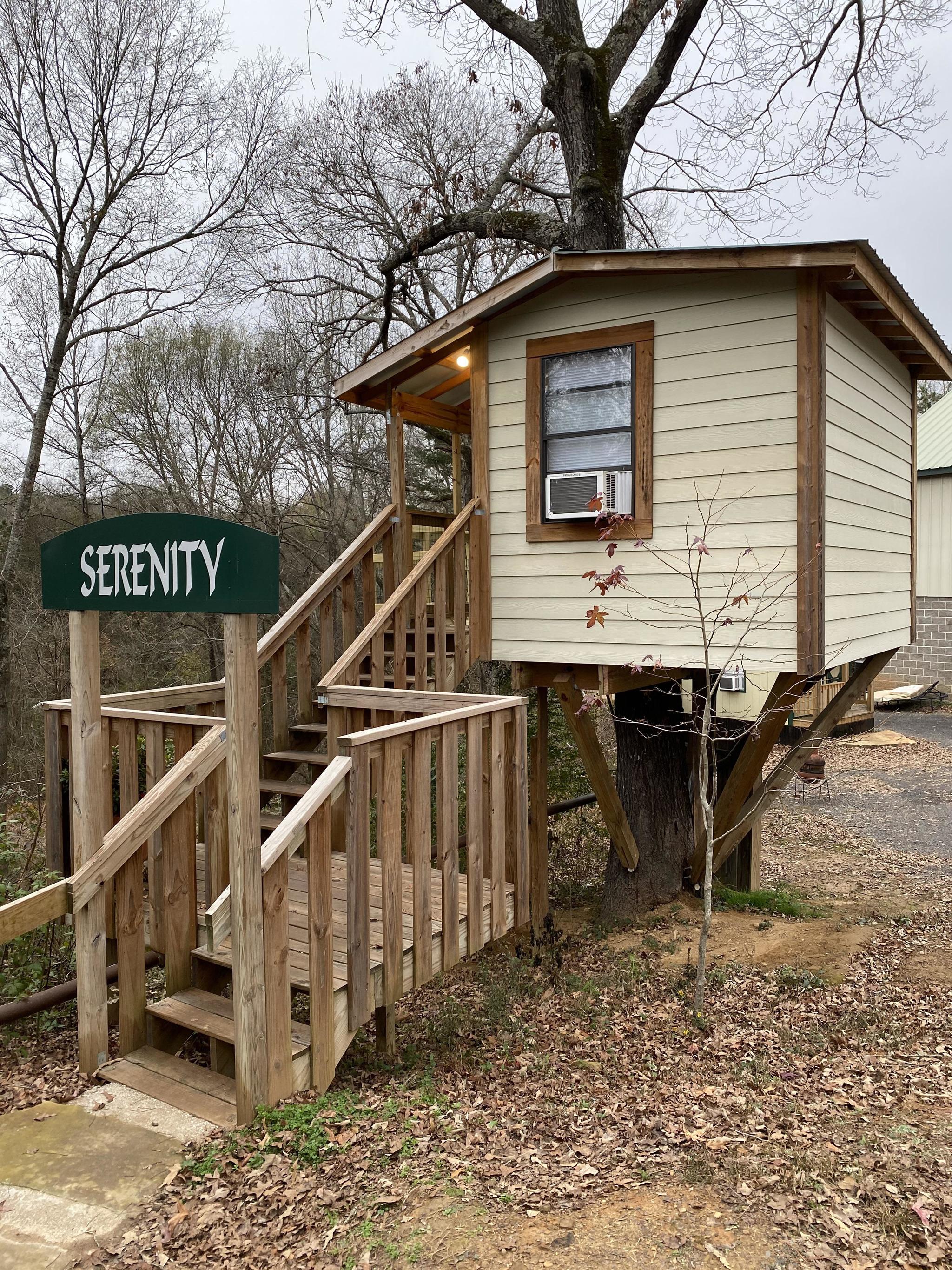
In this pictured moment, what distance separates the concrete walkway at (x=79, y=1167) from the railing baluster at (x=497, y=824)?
195 cm

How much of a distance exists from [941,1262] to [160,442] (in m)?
16.4

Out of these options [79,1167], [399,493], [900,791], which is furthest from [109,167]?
[900,791]

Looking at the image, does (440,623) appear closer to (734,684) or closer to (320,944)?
(320,944)

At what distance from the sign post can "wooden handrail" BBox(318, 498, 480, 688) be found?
1709mm

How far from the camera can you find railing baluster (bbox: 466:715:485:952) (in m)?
4.64

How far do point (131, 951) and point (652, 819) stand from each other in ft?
16.5

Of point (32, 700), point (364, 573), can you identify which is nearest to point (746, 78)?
point (364, 573)

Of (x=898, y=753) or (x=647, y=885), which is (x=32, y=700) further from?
(x=898, y=753)

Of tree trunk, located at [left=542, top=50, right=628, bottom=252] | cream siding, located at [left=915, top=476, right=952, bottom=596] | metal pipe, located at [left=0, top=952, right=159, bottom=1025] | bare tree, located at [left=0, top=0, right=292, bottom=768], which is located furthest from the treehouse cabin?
cream siding, located at [left=915, top=476, right=952, bottom=596]

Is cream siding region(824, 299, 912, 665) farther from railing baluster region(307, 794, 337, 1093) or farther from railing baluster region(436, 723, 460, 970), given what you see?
railing baluster region(307, 794, 337, 1093)

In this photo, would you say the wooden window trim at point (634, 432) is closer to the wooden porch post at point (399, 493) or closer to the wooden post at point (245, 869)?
the wooden porch post at point (399, 493)

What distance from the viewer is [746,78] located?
10344 mm

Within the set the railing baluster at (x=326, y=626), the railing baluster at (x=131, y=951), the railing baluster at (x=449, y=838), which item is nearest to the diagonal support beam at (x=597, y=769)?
the railing baluster at (x=326, y=626)

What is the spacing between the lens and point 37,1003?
4230 millimetres
